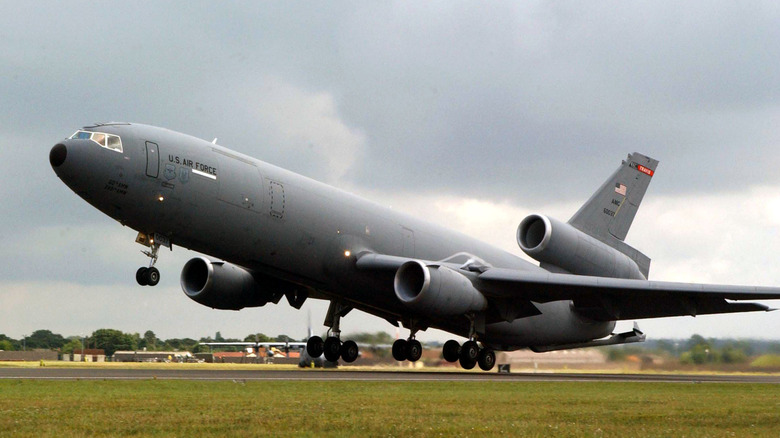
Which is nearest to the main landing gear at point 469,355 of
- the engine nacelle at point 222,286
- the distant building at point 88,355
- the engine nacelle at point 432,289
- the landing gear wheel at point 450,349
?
the landing gear wheel at point 450,349

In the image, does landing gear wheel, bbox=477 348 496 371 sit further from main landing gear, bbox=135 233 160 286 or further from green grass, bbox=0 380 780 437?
main landing gear, bbox=135 233 160 286

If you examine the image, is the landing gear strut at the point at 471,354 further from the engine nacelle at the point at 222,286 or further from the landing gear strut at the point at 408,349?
the engine nacelle at the point at 222,286

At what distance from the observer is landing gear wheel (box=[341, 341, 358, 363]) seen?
34.1m

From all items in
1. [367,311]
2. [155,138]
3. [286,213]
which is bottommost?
[367,311]

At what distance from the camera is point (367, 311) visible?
110ft

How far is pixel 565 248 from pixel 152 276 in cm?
1586

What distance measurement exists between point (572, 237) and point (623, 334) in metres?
7.76

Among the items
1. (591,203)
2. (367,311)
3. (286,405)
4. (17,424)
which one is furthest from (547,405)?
(591,203)

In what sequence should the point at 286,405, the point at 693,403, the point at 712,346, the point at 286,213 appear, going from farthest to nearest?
the point at 712,346 → the point at 286,213 → the point at 693,403 → the point at 286,405

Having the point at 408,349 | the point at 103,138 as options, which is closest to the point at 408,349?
the point at 408,349

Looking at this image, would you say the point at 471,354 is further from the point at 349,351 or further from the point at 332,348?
the point at 332,348

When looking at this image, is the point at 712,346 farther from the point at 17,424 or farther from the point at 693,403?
the point at 17,424

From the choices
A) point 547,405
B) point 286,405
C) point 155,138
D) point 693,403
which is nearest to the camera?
point 286,405

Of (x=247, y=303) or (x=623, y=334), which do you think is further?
(x=623, y=334)
